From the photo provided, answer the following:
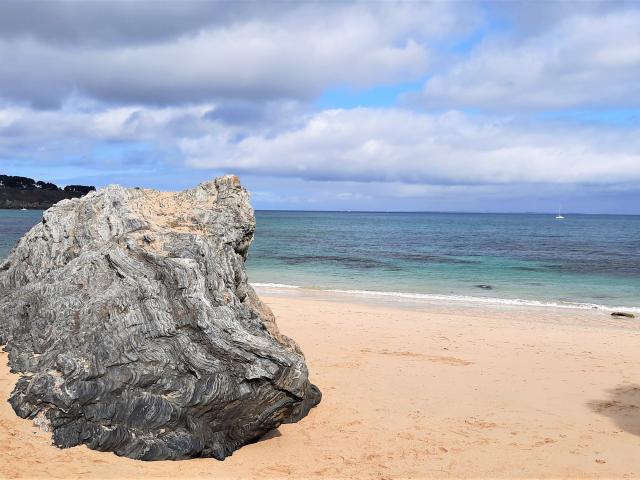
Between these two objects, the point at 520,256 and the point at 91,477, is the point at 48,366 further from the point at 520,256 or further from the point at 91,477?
the point at 520,256

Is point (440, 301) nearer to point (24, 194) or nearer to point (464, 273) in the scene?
point (464, 273)

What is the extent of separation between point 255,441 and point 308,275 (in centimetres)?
2778

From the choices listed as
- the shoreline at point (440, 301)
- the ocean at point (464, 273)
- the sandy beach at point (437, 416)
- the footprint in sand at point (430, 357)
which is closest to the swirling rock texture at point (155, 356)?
the sandy beach at point (437, 416)

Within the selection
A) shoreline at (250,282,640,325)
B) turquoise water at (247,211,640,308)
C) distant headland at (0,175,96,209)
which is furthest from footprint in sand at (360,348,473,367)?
distant headland at (0,175,96,209)

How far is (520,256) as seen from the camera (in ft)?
168

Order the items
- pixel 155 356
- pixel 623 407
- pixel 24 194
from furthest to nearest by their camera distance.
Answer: pixel 24 194, pixel 623 407, pixel 155 356

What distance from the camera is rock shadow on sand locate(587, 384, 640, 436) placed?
922 centimetres

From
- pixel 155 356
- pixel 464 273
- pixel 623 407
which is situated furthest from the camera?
pixel 464 273

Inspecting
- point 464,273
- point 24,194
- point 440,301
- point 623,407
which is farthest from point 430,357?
point 24,194

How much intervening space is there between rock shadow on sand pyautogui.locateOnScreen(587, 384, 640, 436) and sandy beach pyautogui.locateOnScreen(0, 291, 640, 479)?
33mm

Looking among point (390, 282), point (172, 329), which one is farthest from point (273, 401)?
point (390, 282)

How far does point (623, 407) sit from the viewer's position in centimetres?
1009

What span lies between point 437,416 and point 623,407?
3466 mm

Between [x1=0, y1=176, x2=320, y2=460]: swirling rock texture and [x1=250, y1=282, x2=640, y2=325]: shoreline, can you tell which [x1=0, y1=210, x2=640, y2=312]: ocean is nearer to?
[x1=250, y1=282, x2=640, y2=325]: shoreline
